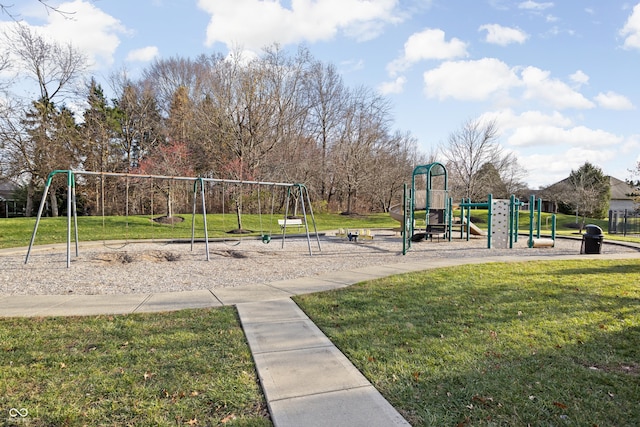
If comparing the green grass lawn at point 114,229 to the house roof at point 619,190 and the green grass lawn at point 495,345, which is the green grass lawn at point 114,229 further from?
the house roof at point 619,190

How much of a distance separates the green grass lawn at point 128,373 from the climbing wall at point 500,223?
36.5 ft

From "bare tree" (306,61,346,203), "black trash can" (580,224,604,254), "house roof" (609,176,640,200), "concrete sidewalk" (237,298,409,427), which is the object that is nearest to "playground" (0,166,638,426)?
"concrete sidewalk" (237,298,409,427)

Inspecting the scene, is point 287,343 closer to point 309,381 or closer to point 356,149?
point 309,381

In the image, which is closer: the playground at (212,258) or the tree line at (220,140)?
the playground at (212,258)

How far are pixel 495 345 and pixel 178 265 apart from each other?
7936mm

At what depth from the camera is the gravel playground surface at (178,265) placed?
722cm

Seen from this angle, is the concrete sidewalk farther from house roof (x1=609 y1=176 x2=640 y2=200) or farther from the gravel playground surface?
house roof (x1=609 y1=176 x2=640 y2=200)

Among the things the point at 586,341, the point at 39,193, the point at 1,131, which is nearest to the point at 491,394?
the point at 586,341

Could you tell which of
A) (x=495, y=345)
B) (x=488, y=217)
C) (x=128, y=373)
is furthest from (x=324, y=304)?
(x=488, y=217)

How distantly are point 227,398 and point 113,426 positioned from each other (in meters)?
0.77

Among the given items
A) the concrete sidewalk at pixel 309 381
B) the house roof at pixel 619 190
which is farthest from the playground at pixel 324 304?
the house roof at pixel 619 190

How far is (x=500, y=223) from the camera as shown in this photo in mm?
13195

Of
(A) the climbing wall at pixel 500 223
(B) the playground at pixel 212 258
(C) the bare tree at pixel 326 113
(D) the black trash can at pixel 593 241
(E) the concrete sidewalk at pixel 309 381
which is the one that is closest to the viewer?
A: (E) the concrete sidewalk at pixel 309 381

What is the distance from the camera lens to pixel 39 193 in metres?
29.5
